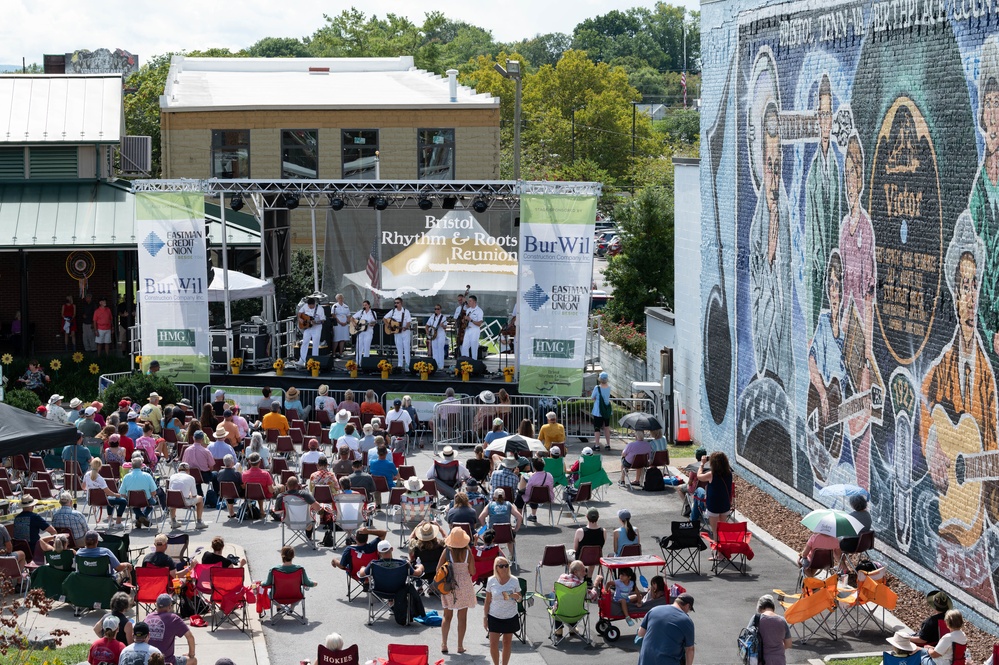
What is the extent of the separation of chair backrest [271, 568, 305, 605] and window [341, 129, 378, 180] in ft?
98.0

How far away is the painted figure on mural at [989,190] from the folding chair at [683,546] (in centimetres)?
446

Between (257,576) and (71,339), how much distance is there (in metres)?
19.5

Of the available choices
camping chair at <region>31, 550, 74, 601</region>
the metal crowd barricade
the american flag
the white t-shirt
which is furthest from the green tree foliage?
the white t-shirt

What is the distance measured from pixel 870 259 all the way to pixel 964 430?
336 centimetres

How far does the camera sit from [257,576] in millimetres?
18031

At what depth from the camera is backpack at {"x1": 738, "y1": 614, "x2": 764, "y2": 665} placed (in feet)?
43.2

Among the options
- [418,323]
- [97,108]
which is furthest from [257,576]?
[97,108]

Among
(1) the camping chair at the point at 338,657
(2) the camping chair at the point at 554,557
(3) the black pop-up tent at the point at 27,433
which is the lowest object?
(1) the camping chair at the point at 338,657

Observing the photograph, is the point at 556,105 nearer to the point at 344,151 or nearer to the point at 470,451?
the point at 344,151

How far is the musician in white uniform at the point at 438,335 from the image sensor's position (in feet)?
97.6

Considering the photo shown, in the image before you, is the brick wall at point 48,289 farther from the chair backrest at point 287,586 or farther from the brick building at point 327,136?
the chair backrest at point 287,586

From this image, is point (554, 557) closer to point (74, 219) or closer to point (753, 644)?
point (753, 644)

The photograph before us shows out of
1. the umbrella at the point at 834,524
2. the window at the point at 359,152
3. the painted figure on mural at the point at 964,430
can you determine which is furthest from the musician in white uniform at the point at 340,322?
the painted figure on mural at the point at 964,430

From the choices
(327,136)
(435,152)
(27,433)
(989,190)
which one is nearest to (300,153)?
(327,136)
